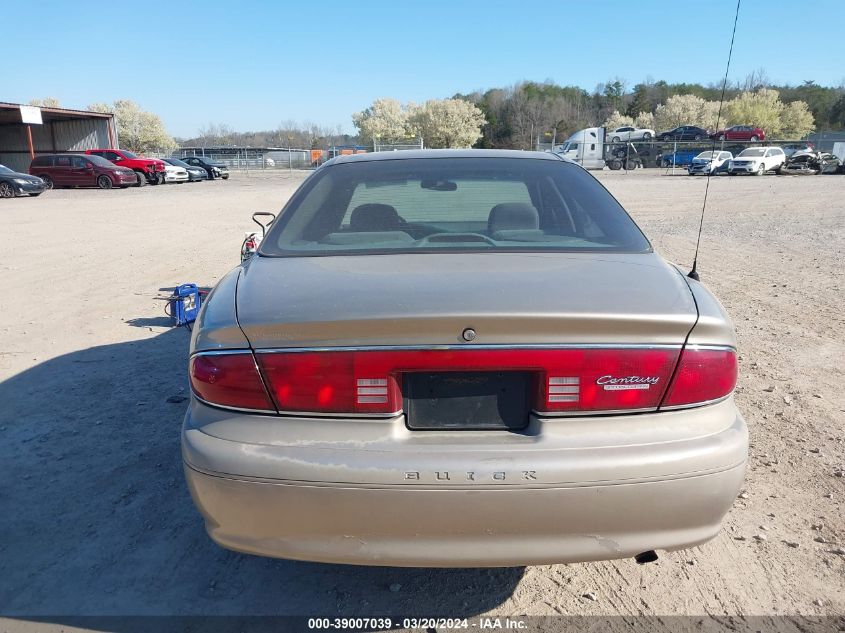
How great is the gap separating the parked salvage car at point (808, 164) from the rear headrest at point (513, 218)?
41398 millimetres

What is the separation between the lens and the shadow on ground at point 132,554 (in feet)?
7.79

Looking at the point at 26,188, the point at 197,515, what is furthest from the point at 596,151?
the point at 197,515

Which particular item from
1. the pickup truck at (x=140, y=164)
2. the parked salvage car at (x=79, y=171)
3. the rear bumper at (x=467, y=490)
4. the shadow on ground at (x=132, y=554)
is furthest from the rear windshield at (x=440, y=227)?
the pickup truck at (x=140, y=164)

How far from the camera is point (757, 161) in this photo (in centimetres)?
3559

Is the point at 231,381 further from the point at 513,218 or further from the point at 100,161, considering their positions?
the point at 100,161

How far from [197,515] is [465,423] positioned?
5.42 feet

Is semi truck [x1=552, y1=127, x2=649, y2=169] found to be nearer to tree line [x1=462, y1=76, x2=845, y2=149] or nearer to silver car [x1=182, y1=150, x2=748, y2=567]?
tree line [x1=462, y1=76, x2=845, y2=149]

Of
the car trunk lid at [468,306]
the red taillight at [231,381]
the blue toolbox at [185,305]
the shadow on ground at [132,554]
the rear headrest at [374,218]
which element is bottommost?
the shadow on ground at [132,554]

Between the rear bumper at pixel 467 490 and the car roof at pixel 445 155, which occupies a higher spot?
the car roof at pixel 445 155

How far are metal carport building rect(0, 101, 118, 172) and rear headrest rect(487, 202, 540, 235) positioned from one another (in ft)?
142

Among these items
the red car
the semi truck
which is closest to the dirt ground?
the semi truck

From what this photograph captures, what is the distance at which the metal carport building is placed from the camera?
40844mm

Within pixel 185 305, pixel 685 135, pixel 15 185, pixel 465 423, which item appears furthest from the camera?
pixel 685 135

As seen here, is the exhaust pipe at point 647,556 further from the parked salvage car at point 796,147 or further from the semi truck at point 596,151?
the parked salvage car at point 796,147
